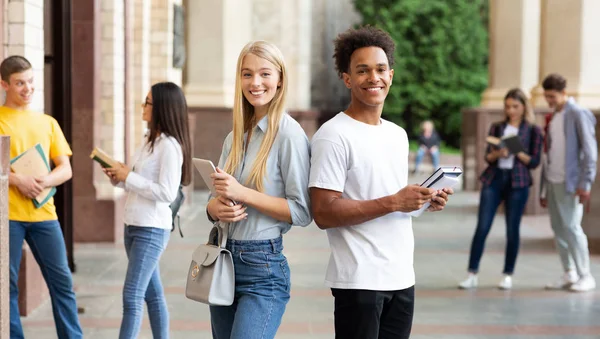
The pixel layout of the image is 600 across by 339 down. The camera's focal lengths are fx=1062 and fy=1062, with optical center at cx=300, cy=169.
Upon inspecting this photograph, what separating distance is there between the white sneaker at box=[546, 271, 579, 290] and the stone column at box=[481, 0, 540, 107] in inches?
489

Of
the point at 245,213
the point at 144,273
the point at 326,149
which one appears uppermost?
the point at 326,149

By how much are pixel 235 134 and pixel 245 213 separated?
340 millimetres

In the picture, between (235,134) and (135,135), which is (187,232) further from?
(235,134)

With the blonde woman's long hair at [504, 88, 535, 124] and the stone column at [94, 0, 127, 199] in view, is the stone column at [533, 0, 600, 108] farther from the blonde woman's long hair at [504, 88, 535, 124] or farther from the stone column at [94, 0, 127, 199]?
the stone column at [94, 0, 127, 199]

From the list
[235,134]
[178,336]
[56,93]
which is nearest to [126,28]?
[56,93]

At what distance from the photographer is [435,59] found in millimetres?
45688

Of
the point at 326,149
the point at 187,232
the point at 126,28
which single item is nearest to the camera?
the point at 326,149

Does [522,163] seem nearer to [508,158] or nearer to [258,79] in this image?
[508,158]

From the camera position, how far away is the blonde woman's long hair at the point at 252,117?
427 centimetres

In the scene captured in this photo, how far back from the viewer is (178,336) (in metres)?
7.66

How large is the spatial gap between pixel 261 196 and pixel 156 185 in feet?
6.63

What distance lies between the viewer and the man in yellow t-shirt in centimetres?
636

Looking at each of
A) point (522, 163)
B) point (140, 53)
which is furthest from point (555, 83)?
point (140, 53)

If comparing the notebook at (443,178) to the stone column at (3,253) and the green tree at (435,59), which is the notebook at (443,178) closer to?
the stone column at (3,253)
